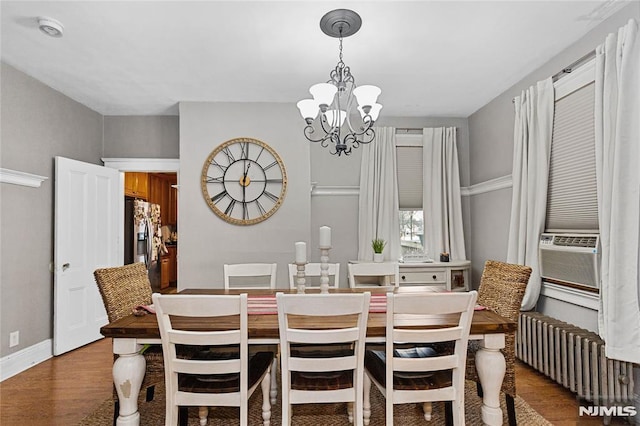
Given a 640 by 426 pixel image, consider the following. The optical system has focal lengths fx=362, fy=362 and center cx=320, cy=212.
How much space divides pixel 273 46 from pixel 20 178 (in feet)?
8.47

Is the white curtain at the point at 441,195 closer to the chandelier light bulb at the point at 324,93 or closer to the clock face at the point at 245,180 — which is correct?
the clock face at the point at 245,180

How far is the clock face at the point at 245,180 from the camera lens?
4062 mm

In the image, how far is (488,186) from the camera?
4203 millimetres

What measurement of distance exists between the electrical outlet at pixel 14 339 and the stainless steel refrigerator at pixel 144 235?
89.1 inches

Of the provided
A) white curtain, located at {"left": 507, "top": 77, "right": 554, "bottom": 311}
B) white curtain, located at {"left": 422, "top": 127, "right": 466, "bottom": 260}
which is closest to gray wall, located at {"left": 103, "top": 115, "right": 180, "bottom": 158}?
white curtain, located at {"left": 422, "top": 127, "right": 466, "bottom": 260}

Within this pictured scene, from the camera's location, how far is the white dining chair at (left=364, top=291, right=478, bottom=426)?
1702 mm

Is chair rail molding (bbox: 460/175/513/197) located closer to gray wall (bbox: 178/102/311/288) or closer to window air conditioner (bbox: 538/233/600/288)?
window air conditioner (bbox: 538/233/600/288)

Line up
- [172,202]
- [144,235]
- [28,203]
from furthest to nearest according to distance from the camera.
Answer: [172,202] < [144,235] < [28,203]

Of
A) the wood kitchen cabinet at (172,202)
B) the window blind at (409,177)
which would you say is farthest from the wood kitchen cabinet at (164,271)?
the window blind at (409,177)

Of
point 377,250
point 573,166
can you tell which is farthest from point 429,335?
point 377,250

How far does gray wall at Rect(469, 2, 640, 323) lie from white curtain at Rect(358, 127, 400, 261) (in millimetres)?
1003

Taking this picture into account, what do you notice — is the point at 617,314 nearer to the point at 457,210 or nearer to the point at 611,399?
the point at 611,399

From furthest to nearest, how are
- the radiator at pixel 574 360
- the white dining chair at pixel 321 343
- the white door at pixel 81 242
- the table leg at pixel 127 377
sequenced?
the white door at pixel 81 242, the radiator at pixel 574 360, the table leg at pixel 127 377, the white dining chair at pixel 321 343

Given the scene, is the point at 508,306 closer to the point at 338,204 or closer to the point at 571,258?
the point at 571,258
